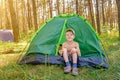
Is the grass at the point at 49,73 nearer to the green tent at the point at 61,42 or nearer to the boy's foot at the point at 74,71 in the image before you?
the boy's foot at the point at 74,71

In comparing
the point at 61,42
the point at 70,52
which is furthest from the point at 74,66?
the point at 61,42

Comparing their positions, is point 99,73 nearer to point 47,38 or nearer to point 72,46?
point 72,46

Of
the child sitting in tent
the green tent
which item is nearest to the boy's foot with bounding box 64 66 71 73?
the child sitting in tent

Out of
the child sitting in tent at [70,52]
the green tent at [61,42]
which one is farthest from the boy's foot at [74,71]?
the green tent at [61,42]

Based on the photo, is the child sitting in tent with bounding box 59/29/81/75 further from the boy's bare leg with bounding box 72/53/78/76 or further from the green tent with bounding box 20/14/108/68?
the green tent with bounding box 20/14/108/68

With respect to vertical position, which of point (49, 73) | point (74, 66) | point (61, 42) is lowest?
point (49, 73)

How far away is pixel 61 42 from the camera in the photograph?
20.7ft

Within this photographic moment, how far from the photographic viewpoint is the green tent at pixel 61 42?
19.2 feet

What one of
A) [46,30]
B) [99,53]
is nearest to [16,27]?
[46,30]

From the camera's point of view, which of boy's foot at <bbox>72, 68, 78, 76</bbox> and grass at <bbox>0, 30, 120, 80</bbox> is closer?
grass at <bbox>0, 30, 120, 80</bbox>

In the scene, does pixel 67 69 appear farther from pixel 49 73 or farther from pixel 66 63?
pixel 49 73

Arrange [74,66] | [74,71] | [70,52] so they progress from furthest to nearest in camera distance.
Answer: [70,52]
[74,66]
[74,71]

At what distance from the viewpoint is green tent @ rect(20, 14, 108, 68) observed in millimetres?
5855

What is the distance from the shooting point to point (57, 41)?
6.30 meters
